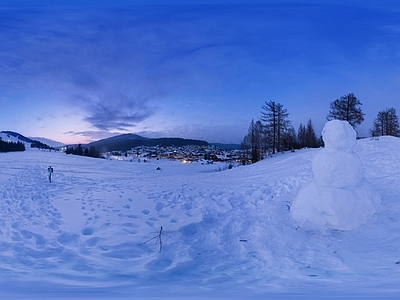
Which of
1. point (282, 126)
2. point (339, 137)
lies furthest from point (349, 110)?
point (339, 137)

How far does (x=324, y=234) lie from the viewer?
23.3 ft

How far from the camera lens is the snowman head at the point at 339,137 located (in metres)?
7.33

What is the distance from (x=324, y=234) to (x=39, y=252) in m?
7.60

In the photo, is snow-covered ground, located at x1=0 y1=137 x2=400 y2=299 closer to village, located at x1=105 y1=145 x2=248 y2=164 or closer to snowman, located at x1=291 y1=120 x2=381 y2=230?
snowman, located at x1=291 y1=120 x2=381 y2=230

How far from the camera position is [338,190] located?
7.27 metres

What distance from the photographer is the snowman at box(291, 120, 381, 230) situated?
23.3ft

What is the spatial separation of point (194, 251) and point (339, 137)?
5201 millimetres

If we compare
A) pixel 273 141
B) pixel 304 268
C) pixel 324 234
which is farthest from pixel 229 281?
pixel 273 141

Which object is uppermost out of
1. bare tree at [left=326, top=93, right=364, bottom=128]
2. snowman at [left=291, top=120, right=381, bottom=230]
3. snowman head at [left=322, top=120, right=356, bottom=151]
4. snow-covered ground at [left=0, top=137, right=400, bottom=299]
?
bare tree at [left=326, top=93, right=364, bottom=128]

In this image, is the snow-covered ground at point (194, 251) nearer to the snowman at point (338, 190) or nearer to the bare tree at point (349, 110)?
the snowman at point (338, 190)

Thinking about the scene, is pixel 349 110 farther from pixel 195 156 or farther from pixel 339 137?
pixel 195 156

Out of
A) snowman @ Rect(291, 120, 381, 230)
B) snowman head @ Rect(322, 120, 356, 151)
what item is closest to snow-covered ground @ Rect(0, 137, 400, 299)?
snowman @ Rect(291, 120, 381, 230)

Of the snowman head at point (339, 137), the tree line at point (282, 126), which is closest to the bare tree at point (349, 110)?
the tree line at point (282, 126)

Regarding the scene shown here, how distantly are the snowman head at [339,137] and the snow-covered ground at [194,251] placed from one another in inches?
89.4
